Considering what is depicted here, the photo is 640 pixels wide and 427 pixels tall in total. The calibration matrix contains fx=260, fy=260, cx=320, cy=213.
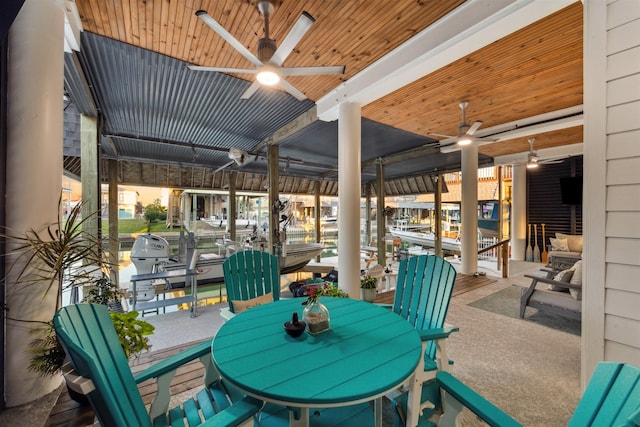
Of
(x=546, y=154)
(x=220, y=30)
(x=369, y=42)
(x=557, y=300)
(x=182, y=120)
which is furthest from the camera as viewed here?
(x=546, y=154)

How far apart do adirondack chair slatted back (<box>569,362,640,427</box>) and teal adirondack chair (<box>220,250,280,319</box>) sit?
2.15 metres

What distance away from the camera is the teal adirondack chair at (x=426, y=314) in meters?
1.42

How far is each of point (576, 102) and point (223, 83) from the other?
18.2ft

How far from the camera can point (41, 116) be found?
1955mm

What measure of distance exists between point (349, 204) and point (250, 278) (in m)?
1.86

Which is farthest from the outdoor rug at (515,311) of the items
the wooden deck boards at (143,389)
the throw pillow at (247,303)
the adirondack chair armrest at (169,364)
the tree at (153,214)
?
the tree at (153,214)

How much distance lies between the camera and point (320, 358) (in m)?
1.26

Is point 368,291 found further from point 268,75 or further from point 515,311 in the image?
point 268,75

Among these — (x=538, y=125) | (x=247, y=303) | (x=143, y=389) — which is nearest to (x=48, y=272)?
(x=143, y=389)

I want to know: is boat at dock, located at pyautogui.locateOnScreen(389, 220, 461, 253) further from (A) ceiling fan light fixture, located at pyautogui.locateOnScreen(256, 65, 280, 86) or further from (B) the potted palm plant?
(B) the potted palm plant

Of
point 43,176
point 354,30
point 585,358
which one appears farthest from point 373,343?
point 354,30

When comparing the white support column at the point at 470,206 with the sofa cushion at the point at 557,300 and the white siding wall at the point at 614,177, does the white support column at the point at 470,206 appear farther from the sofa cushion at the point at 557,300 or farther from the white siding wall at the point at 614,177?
the white siding wall at the point at 614,177

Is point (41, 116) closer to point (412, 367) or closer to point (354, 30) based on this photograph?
point (354, 30)

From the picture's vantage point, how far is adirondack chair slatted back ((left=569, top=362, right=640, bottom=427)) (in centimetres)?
79
